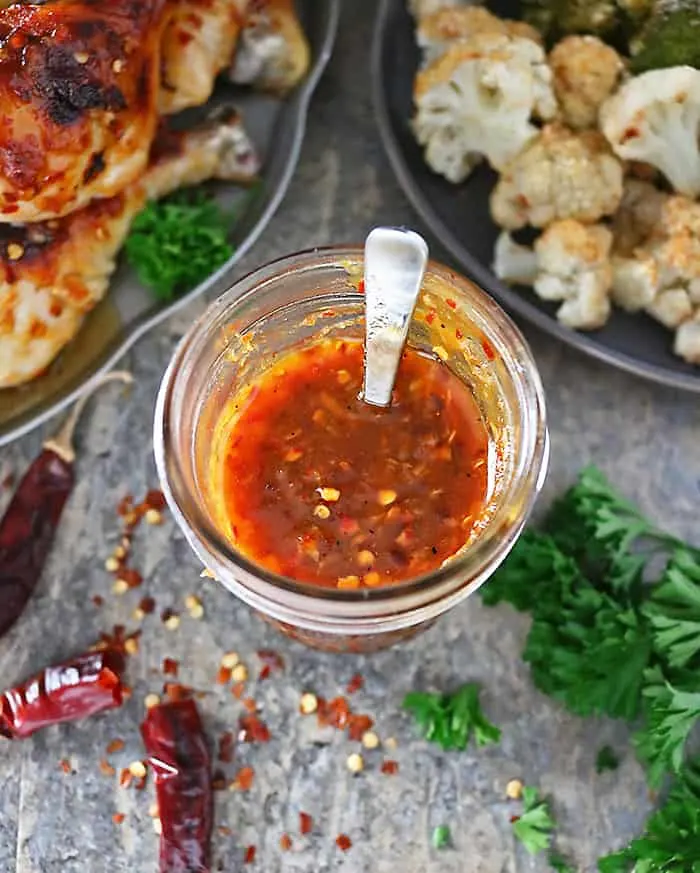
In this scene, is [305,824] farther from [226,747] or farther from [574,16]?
[574,16]

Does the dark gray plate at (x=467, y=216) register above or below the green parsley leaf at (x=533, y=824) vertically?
above

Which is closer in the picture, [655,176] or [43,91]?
[43,91]

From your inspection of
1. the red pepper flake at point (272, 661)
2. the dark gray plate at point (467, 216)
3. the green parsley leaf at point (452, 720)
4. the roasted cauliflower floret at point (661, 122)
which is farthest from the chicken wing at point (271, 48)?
the green parsley leaf at point (452, 720)

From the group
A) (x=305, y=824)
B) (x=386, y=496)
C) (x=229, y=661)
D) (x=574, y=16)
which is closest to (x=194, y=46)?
(x=574, y=16)

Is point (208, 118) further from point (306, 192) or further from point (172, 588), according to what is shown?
point (172, 588)

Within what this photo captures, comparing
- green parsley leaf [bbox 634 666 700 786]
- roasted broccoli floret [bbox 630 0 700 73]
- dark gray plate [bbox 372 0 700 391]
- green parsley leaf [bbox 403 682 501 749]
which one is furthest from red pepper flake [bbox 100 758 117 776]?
roasted broccoli floret [bbox 630 0 700 73]

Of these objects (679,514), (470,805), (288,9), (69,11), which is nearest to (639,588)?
(679,514)

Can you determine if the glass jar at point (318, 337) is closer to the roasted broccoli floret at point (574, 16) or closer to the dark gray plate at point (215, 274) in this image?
the dark gray plate at point (215, 274)
